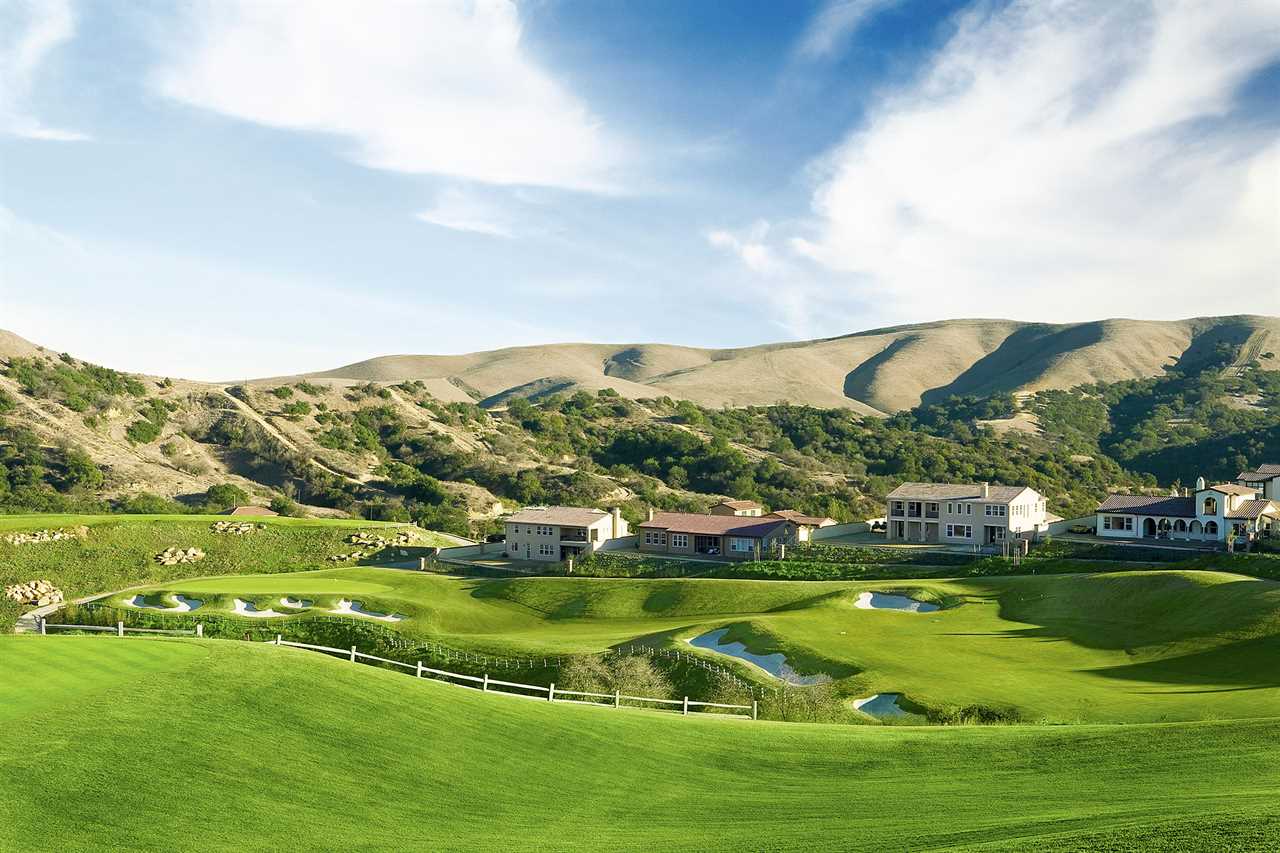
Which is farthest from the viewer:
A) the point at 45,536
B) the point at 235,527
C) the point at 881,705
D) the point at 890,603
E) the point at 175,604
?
the point at 235,527

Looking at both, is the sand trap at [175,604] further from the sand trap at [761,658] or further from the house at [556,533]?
the house at [556,533]

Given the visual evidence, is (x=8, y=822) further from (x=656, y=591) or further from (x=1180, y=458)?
(x=1180, y=458)

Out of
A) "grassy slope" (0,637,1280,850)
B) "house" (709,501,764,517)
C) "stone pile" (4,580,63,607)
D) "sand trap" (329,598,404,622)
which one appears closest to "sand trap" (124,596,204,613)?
"stone pile" (4,580,63,607)

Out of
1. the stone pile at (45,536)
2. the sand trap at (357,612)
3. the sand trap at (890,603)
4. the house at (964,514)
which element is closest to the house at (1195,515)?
the house at (964,514)

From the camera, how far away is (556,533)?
283 ft

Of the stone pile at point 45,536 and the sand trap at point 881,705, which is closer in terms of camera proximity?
the sand trap at point 881,705

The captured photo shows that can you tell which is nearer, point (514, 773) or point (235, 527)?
point (514, 773)

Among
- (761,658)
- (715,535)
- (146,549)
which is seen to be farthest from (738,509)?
(761,658)

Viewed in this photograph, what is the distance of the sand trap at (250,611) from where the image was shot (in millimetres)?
57125

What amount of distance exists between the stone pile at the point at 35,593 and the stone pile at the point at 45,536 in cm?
569

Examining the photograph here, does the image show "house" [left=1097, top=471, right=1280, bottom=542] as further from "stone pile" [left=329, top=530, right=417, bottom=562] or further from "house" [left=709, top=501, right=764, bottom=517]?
"stone pile" [left=329, top=530, right=417, bottom=562]

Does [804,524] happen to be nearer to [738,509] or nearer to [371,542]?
[738,509]

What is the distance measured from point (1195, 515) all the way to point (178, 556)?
77.6 m

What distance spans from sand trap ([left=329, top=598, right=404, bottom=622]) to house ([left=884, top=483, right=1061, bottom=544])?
148 ft
